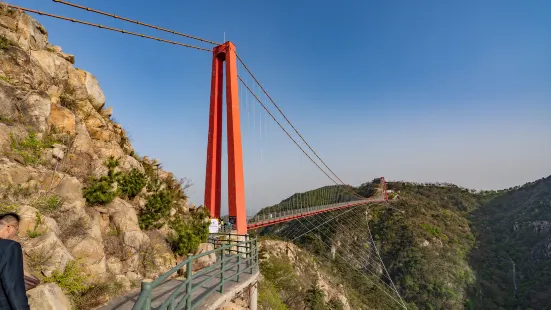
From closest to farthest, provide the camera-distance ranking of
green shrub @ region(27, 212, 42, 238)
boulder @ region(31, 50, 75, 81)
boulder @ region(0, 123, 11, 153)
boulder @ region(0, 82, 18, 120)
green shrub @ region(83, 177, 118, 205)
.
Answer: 1. green shrub @ region(27, 212, 42, 238)
2. boulder @ region(0, 123, 11, 153)
3. boulder @ region(0, 82, 18, 120)
4. green shrub @ region(83, 177, 118, 205)
5. boulder @ region(31, 50, 75, 81)

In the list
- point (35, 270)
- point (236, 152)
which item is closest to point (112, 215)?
point (35, 270)

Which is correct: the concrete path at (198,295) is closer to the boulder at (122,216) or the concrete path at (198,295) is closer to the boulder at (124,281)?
the boulder at (124,281)

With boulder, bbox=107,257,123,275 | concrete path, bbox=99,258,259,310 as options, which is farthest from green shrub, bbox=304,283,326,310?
boulder, bbox=107,257,123,275

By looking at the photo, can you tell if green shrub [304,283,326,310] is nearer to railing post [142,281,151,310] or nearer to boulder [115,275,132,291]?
boulder [115,275,132,291]

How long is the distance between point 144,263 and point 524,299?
5062cm

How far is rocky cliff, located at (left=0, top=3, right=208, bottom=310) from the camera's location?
5008 millimetres

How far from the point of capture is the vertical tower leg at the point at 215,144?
15.6 metres

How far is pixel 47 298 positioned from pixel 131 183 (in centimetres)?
467

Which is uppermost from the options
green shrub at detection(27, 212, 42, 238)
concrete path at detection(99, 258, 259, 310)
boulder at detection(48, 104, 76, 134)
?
boulder at detection(48, 104, 76, 134)

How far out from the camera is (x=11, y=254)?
2424 mm

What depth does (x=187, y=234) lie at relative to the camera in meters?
8.60

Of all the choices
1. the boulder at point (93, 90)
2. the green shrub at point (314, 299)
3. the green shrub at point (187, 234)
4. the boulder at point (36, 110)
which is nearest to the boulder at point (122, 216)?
the green shrub at point (187, 234)

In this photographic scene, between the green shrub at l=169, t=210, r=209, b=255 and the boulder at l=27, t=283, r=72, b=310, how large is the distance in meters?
4.09

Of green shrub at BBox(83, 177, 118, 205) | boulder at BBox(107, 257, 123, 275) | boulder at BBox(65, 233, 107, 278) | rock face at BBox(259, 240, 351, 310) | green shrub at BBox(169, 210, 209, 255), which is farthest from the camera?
rock face at BBox(259, 240, 351, 310)
